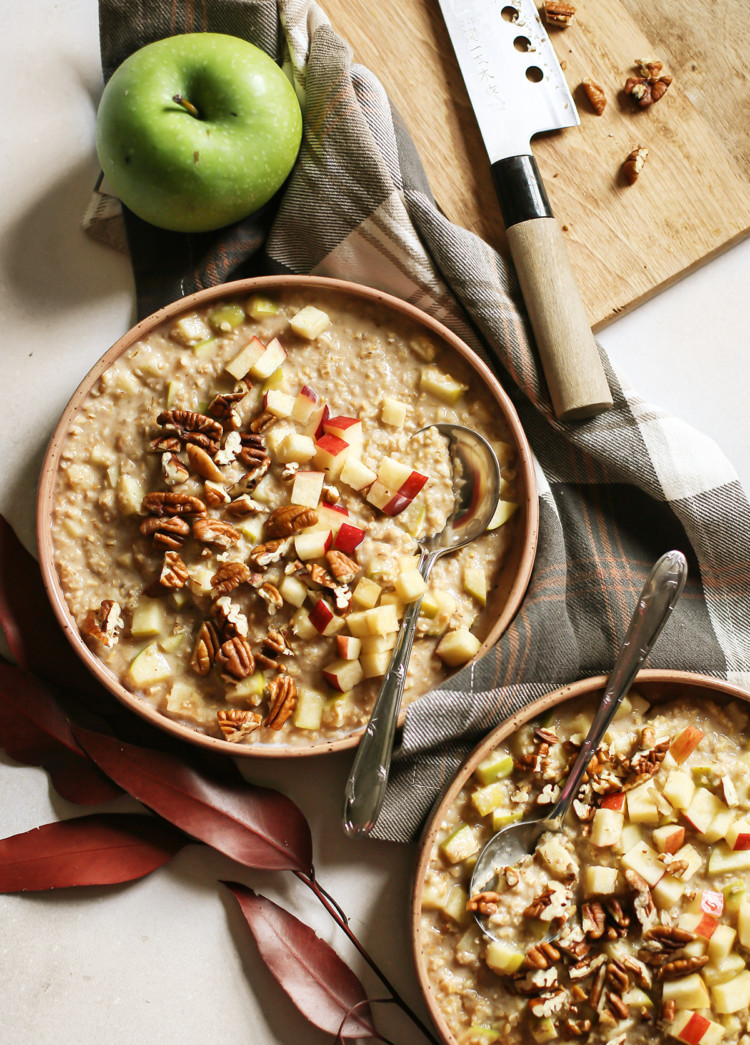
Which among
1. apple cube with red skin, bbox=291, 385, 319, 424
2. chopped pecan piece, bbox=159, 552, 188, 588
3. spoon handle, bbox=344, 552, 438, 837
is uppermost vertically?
apple cube with red skin, bbox=291, 385, 319, 424

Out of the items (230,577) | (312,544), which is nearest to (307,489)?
(312,544)

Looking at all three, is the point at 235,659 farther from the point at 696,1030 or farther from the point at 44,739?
the point at 696,1030

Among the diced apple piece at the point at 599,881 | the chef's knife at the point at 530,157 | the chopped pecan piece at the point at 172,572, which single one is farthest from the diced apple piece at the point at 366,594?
the diced apple piece at the point at 599,881

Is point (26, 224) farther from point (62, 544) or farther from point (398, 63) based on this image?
point (398, 63)

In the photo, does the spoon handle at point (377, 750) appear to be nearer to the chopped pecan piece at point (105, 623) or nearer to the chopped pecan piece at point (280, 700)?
the chopped pecan piece at point (280, 700)

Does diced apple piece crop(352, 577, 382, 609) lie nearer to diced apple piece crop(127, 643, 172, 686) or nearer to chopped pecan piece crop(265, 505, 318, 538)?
chopped pecan piece crop(265, 505, 318, 538)

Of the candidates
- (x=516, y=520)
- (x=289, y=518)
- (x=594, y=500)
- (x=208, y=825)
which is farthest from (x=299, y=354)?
(x=208, y=825)

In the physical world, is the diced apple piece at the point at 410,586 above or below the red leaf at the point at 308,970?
above

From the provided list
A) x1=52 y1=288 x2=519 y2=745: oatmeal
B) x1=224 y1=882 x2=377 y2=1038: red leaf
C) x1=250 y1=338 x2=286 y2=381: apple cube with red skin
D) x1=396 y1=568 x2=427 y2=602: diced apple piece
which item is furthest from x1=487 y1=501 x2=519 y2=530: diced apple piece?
x1=224 y1=882 x2=377 y2=1038: red leaf
